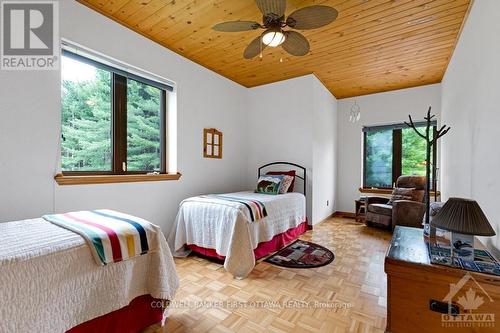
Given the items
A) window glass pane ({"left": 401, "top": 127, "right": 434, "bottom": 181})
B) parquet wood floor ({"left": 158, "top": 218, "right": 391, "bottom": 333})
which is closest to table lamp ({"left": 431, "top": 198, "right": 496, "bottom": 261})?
parquet wood floor ({"left": 158, "top": 218, "right": 391, "bottom": 333})

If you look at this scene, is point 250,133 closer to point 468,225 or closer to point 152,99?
point 152,99

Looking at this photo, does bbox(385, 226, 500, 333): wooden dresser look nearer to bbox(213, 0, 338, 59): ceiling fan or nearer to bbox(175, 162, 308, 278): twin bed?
bbox(175, 162, 308, 278): twin bed

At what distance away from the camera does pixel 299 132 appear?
402 centimetres

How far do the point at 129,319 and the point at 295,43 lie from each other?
2.53m

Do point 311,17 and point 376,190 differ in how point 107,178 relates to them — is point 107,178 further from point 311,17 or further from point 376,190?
point 376,190

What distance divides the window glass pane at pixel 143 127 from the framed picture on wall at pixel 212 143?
2.25ft

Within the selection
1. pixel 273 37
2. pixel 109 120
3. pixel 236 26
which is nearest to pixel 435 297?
pixel 273 37

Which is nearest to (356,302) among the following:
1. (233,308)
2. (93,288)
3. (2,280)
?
(233,308)

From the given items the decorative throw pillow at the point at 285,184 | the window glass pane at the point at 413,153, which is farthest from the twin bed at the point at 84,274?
the window glass pane at the point at 413,153

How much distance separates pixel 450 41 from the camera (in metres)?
2.77

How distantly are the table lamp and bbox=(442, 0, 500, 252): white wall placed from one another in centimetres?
34

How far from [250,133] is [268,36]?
101 inches

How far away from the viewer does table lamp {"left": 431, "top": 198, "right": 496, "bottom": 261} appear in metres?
1.06
